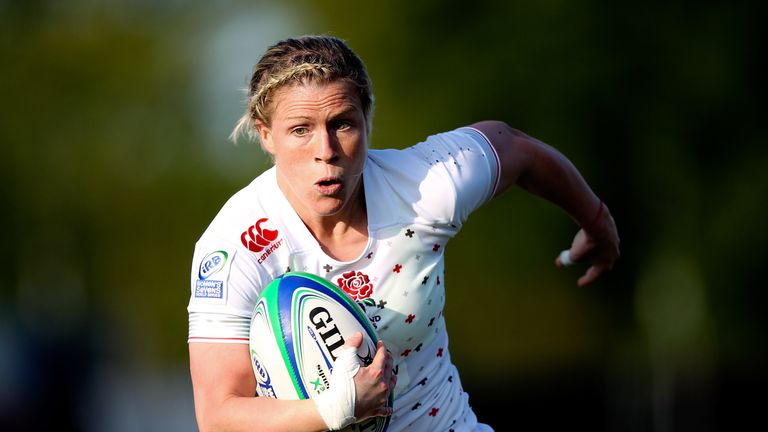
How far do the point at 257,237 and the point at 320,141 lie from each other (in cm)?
44

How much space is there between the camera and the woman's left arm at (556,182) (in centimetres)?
550

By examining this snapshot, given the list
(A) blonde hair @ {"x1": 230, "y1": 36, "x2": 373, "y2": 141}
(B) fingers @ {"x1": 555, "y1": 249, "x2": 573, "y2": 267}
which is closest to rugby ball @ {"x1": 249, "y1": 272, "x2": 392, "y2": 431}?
(A) blonde hair @ {"x1": 230, "y1": 36, "x2": 373, "y2": 141}

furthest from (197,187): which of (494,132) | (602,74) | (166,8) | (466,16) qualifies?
(494,132)

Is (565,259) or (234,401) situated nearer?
(234,401)

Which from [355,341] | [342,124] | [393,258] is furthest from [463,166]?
[355,341]

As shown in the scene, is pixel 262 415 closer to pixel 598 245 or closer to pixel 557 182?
pixel 557 182

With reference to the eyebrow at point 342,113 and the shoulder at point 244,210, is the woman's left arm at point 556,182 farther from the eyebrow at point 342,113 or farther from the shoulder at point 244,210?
the shoulder at point 244,210

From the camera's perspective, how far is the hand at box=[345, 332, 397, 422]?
14.2ft

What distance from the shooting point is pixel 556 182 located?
223 inches

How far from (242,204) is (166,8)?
21865 mm

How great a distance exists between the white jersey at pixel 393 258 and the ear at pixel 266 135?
0.39 feet

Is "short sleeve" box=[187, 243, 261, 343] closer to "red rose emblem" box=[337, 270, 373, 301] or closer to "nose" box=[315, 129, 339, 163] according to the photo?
"red rose emblem" box=[337, 270, 373, 301]

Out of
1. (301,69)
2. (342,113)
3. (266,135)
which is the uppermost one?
(301,69)

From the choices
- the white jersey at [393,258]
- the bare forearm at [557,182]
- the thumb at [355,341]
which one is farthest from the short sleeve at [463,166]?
the thumb at [355,341]
